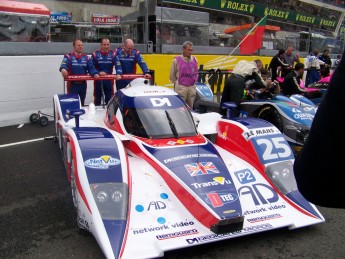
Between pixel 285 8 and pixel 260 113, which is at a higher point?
pixel 285 8

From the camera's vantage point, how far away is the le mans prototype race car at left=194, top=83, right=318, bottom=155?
221 inches

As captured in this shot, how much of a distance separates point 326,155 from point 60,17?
946 cm

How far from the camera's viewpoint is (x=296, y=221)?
11.4ft

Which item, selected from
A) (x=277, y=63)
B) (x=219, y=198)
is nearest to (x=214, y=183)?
(x=219, y=198)

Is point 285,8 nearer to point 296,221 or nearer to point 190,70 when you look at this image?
point 190,70

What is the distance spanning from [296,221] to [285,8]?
793 inches

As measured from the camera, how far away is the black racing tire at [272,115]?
5906mm

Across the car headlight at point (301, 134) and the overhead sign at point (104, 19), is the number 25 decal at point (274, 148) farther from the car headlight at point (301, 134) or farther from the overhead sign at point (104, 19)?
the overhead sign at point (104, 19)

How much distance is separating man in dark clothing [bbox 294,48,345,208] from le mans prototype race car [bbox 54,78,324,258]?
2.09 metres

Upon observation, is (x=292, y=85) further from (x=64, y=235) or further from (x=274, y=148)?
(x=64, y=235)

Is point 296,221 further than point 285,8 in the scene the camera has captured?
No

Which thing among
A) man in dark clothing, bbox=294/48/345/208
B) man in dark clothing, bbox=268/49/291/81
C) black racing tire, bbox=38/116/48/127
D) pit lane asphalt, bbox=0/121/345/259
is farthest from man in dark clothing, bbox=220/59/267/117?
man in dark clothing, bbox=294/48/345/208

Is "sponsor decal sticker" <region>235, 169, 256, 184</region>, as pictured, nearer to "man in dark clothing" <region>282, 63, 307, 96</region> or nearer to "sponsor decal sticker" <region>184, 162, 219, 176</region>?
"sponsor decal sticker" <region>184, 162, 219, 176</region>

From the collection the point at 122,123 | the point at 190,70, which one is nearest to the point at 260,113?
the point at 190,70
